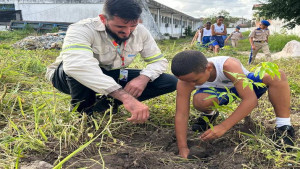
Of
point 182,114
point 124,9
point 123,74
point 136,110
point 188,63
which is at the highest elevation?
point 124,9

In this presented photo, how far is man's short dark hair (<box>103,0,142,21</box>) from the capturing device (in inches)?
73.7

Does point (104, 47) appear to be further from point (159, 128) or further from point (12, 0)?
point (12, 0)

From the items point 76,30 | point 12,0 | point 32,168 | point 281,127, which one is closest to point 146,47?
point 76,30

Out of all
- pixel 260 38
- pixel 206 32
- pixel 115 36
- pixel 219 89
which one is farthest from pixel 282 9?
pixel 115 36

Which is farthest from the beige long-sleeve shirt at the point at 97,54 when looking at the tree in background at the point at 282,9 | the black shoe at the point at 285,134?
the tree in background at the point at 282,9

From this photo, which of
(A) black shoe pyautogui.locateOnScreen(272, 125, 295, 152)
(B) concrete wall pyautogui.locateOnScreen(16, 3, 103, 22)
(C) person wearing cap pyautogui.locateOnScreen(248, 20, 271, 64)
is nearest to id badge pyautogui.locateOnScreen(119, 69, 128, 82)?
(A) black shoe pyautogui.locateOnScreen(272, 125, 295, 152)

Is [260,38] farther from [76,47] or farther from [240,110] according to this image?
[76,47]

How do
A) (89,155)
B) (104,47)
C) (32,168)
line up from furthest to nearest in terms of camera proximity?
(104,47)
(89,155)
(32,168)

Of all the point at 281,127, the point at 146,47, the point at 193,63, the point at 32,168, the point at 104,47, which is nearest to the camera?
the point at 32,168

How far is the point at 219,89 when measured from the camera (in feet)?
6.82

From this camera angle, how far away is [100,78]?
176 cm

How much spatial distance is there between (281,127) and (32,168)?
1563mm

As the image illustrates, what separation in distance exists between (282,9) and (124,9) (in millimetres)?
9297

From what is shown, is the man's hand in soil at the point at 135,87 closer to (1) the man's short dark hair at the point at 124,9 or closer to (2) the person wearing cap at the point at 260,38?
(1) the man's short dark hair at the point at 124,9
